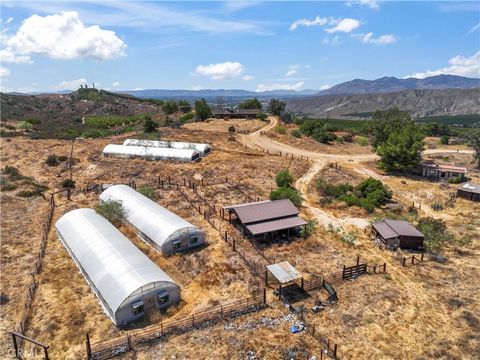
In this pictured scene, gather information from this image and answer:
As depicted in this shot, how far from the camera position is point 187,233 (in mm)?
35250

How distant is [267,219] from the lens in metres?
39.6

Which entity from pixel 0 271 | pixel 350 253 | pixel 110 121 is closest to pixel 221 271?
pixel 350 253

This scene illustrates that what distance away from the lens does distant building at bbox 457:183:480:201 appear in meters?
52.8

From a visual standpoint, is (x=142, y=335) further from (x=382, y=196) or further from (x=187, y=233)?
(x=382, y=196)

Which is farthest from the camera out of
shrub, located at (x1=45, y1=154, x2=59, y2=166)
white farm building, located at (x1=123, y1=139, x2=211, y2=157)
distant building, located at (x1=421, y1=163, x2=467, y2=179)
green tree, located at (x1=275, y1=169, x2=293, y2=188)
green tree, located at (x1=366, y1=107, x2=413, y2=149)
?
green tree, located at (x1=366, y1=107, x2=413, y2=149)

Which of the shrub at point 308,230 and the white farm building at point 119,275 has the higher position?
the white farm building at point 119,275

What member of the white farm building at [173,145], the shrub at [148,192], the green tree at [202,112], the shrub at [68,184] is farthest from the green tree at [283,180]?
the green tree at [202,112]

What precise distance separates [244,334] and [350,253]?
56.6 ft

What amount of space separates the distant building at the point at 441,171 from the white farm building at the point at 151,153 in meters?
44.2

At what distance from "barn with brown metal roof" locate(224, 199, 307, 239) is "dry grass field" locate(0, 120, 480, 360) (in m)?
1.99

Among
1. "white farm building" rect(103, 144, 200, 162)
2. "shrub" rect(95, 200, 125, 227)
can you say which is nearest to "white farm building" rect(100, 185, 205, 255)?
"shrub" rect(95, 200, 125, 227)

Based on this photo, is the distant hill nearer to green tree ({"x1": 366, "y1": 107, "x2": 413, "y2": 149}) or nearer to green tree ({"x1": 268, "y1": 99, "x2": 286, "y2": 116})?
Answer: green tree ({"x1": 268, "y1": 99, "x2": 286, "y2": 116})

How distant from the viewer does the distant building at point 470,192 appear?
5284 cm

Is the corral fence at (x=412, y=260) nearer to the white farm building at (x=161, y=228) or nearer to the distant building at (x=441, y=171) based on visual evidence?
the white farm building at (x=161, y=228)
